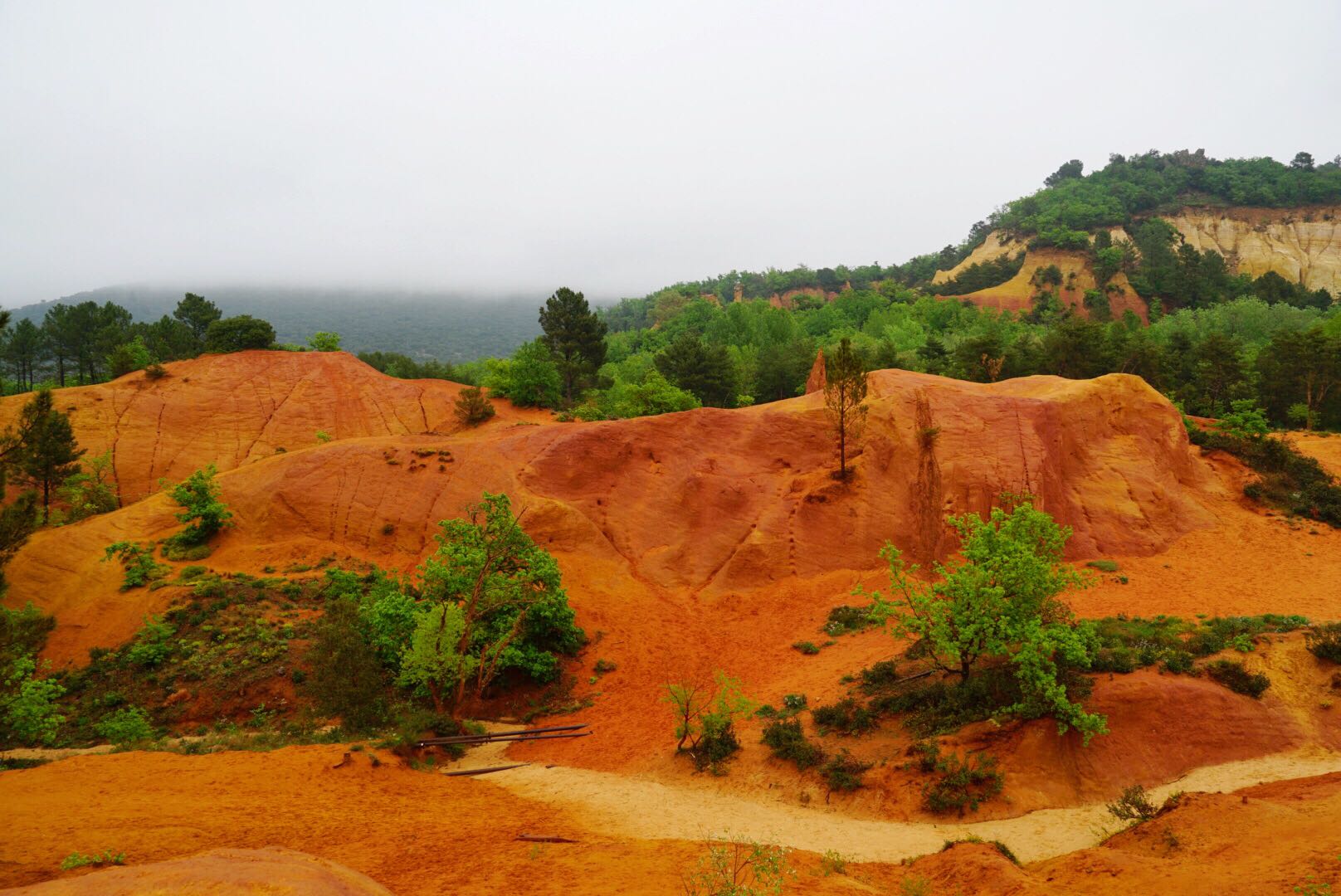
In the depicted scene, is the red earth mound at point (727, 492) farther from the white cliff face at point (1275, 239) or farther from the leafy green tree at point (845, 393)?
the white cliff face at point (1275, 239)

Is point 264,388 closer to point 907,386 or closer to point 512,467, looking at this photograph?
point 512,467

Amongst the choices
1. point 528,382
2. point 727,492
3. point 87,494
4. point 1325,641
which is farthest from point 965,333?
point 87,494

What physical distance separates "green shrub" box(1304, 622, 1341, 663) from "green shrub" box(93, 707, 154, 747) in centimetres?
2750

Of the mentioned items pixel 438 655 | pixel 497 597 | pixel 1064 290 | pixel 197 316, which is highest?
pixel 197 316

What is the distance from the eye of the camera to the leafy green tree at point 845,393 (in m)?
25.3

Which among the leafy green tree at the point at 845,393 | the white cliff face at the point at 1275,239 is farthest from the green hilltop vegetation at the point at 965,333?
the leafy green tree at the point at 845,393

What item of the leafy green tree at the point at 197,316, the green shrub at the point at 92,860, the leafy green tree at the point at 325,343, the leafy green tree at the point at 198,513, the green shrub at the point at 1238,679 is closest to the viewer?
the green shrub at the point at 92,860

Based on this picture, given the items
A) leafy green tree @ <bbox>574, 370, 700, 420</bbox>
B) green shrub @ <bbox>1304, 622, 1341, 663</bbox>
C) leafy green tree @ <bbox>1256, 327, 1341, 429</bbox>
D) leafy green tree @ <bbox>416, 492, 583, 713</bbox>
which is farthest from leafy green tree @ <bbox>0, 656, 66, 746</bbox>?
leafy green tree @ <bbox>1256, 327, 1341, 429</bbox>

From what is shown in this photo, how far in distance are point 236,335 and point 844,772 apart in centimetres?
4838

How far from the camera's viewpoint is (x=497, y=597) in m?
18.2

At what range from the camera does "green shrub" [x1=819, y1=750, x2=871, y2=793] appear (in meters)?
13.4

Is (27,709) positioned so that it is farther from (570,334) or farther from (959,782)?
(570,334)

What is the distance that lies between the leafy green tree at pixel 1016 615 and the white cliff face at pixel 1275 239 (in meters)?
97.8

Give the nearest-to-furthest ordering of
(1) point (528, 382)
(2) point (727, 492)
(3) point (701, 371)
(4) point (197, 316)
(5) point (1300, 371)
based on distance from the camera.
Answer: (2) point (727, 492) → (5) point (1300, 371) → (1) point (528, 382) → (3) point (701, 371) → (4) point (197, 316)
